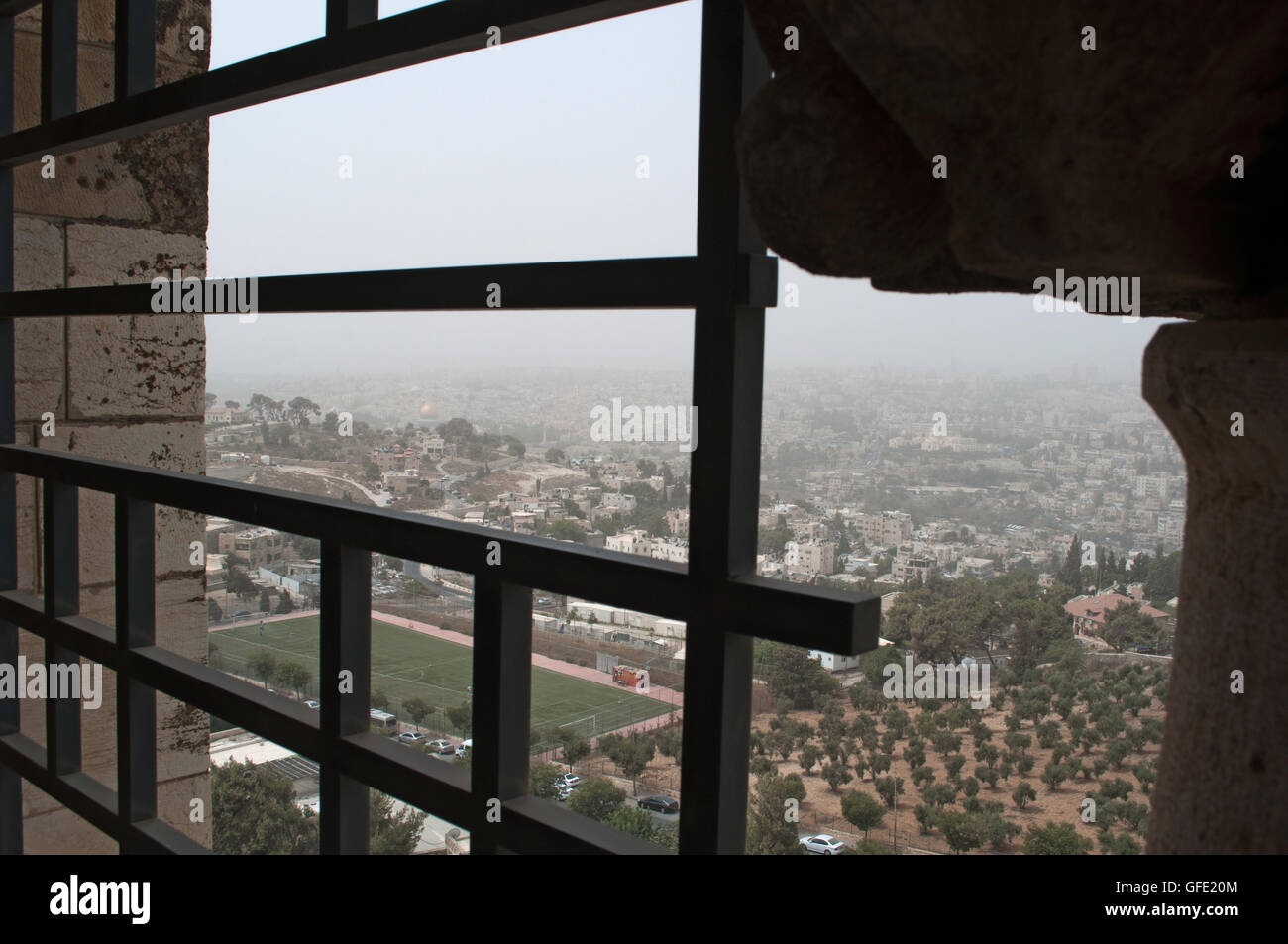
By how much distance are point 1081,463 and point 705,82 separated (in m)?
1.12

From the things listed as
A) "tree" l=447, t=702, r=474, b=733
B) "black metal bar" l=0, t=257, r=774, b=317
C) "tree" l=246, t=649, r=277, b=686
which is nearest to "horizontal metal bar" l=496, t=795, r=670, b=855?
"tree" l=447, t=702, r=474, b=733

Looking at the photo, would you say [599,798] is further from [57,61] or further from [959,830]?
[57,61]

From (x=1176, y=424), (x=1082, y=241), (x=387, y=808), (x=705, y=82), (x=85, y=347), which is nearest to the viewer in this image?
(x=1082, y=241)

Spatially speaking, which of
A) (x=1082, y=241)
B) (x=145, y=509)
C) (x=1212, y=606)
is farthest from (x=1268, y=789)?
(x=145, y=509)

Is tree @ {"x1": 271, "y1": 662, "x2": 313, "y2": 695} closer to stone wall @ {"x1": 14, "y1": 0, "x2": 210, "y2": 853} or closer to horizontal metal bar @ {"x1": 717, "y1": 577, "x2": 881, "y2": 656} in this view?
stone wall @ {"x1": 14, "y1": 0, "x2": 210, "y2": 853}

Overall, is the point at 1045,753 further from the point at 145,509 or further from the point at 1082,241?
the point at 145,509

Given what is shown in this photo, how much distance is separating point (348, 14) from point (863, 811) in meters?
1.92

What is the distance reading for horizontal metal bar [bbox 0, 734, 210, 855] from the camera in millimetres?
2148

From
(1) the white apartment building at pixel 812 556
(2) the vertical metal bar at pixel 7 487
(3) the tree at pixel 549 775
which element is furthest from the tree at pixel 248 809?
(1) the white apartment building at pixel 812 556

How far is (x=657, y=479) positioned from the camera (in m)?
1.87

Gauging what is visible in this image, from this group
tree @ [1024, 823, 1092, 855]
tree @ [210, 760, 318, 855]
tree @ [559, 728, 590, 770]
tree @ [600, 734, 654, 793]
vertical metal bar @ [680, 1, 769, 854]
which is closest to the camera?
vertical metal bar @ [680, 1, 769, 854]

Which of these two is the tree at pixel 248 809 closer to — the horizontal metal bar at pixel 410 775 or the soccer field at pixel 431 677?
the soccer field at pixel 431 677

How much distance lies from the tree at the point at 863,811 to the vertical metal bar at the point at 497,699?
3.70 ft

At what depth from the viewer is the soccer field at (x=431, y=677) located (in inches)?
96.5
